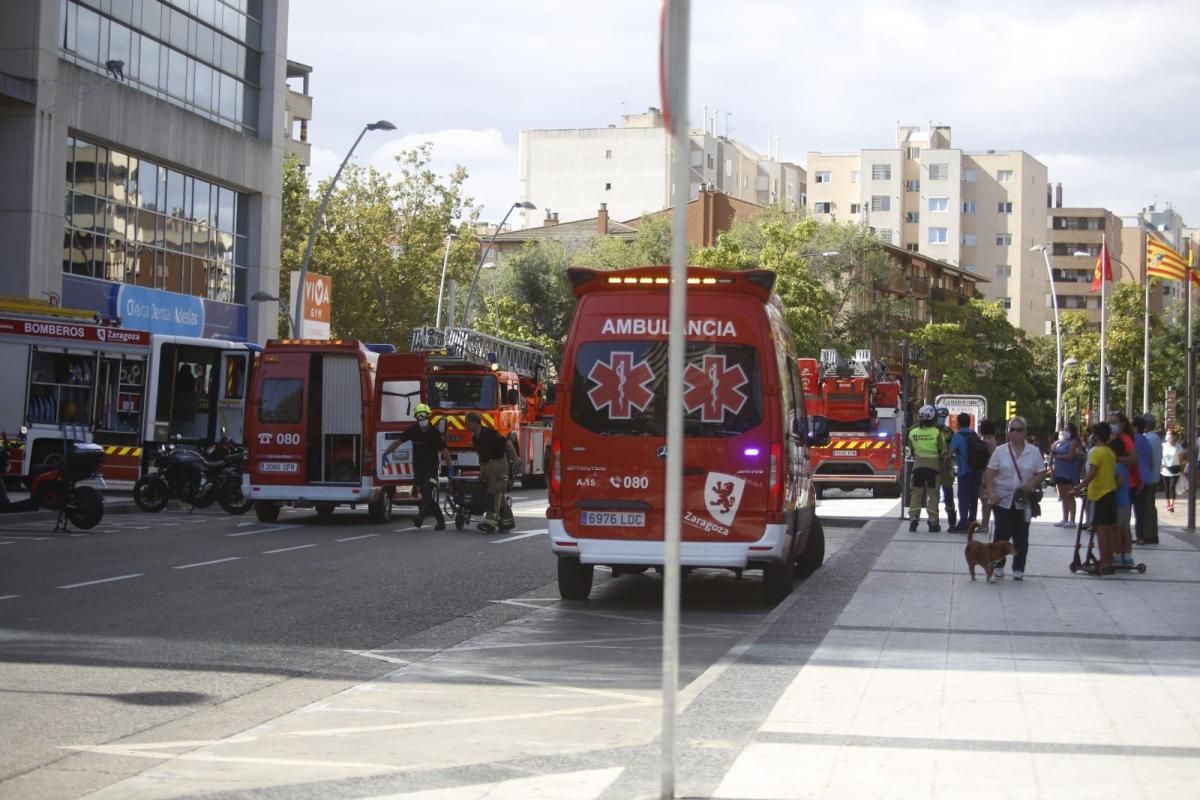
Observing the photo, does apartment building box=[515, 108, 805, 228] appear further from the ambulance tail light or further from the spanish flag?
the ambulance tail light

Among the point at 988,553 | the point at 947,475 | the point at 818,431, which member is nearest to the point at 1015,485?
the point at 988,553

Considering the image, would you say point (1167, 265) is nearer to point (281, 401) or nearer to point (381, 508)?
point (381, 508)

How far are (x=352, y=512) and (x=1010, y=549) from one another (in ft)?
50.4

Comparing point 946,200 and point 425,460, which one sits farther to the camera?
point 946,200

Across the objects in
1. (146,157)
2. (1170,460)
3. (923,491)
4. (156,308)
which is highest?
(146,157)

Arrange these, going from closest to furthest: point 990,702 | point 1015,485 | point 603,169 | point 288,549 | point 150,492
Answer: point 990,702
point 1015,485
point 288,549
point 150,492
point 603,169

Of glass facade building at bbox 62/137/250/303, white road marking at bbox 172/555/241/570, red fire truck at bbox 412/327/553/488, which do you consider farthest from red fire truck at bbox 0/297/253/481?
white road marking at bbox 172/555/241/570

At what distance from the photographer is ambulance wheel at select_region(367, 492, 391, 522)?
2630 cm

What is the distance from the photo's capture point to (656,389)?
14414 mm

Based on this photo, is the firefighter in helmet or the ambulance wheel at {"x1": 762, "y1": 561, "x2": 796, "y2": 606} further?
the firefighter in helmet

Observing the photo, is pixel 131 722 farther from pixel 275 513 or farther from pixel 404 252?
pixel 404 252

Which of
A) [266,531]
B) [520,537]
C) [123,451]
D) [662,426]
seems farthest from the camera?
[123,451]

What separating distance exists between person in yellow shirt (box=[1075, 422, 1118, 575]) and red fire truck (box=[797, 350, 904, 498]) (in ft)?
71.5

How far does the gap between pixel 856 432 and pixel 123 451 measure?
17.9 m
